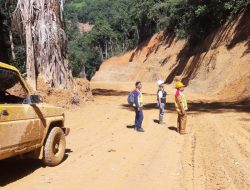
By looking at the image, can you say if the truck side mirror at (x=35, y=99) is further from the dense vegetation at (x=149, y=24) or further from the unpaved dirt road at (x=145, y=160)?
the dense vegetation at (x=149, y=24)

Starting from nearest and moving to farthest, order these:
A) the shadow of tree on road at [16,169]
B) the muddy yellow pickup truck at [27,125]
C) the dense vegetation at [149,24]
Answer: the muddy yellow pickup truck at [27,125] < the shadow of tree on road at [16,169] < the dense vegetation at [149,24]

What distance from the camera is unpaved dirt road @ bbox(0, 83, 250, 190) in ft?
25.2

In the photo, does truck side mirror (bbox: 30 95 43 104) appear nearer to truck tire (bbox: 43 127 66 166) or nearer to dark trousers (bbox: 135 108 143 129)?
truck tire (bbox: 43 127 66 166)

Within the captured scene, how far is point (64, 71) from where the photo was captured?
63.4 ft

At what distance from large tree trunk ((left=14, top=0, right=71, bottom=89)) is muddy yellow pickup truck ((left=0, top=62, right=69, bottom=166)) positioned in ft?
31.2

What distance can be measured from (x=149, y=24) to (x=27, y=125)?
78.2m

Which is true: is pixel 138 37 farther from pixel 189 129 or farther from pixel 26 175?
pixel 26 175

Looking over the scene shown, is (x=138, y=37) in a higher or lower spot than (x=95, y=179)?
higher

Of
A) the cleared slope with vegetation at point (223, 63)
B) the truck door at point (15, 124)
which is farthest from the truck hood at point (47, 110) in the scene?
the cleared slope with vegetation at point (223, 63)

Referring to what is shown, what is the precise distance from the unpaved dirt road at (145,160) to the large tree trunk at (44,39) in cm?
363

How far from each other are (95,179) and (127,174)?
→ 2.29 ft

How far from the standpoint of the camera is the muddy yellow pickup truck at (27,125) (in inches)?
281

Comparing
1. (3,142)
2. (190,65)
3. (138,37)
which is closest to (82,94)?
(3,142)

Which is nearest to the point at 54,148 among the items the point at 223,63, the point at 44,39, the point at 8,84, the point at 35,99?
the point at 35,99
